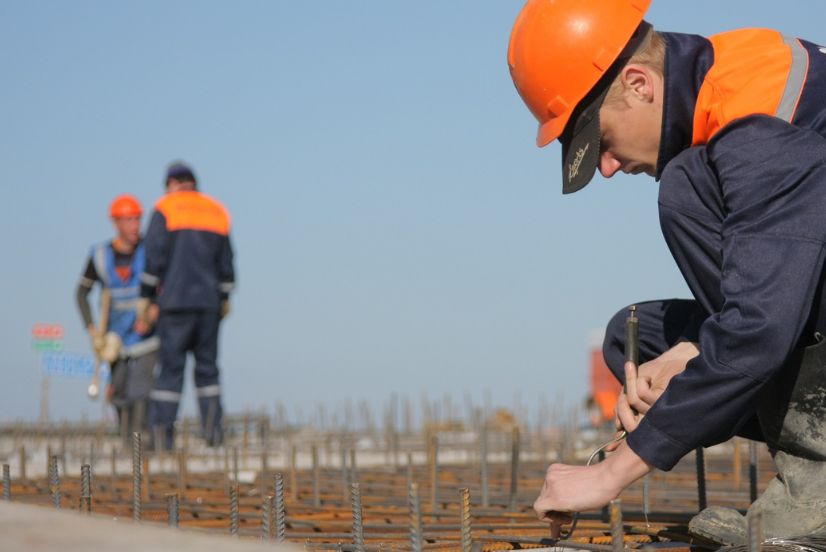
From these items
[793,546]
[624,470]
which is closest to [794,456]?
[793,546]

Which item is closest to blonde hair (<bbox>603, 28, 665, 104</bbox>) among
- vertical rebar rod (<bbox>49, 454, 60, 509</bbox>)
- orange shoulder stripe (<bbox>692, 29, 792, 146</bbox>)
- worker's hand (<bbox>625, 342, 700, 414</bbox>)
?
orange shoulder stripe (<bbox>692, 29, 792, 146</bbox>)

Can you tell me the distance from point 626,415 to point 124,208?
25.8 feet

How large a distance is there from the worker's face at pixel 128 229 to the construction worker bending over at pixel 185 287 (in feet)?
3.16

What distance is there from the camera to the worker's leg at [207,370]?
9617mm

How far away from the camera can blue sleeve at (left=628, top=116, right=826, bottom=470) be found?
2838 millimetres

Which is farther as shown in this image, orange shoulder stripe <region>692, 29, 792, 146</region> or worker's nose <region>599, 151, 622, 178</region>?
worker's nose <region>599, 151, 622, 178</region>

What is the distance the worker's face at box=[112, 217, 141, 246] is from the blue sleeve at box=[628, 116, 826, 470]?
8.06 m

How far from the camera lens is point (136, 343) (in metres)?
10.3

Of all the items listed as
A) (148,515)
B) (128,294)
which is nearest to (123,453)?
(128,294)

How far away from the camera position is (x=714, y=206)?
3.12m

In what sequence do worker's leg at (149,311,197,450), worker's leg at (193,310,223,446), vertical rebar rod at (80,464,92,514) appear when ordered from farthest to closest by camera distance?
worker's leg at (193,310,223,446), worker's leg at (149,311,197,450), vertical rebar rod at (80,464,92,514)

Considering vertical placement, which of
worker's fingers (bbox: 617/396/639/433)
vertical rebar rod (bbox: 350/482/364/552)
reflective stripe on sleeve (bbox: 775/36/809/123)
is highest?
reflective stripe on sleeve (bbox: 775/36/809/123)

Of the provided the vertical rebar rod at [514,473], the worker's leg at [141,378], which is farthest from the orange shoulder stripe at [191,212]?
the vertical rebar rod at [514,473]

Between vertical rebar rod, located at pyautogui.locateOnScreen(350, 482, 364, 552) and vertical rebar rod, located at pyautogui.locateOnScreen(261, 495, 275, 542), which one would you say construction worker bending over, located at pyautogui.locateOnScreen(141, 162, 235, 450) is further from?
vertical rebar rod, located at pyautogui.locateOnScreen(350, 482, 364, 552)
